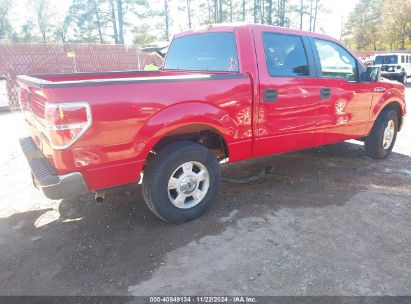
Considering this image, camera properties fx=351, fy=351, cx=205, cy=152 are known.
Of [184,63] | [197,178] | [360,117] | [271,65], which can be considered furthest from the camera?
[360,117]

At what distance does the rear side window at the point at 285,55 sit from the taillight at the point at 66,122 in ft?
6.59

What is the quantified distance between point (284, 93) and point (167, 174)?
1.59m

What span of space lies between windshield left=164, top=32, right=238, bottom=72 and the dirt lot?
151cm

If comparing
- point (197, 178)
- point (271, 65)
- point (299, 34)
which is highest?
point (299, 34)

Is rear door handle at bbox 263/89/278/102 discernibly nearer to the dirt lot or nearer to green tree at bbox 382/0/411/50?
the dirt lot

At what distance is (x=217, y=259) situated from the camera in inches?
114

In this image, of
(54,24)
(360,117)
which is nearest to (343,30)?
(54,24)

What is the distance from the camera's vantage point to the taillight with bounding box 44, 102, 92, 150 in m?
2.56

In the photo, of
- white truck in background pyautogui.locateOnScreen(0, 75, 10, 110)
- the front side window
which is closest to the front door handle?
the front side window

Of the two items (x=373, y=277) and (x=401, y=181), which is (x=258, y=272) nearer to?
(x=373, y=277)

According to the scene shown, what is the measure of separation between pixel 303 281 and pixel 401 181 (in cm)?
276

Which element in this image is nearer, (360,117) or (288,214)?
(288,214)

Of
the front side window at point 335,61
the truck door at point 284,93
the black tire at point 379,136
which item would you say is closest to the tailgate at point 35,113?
the truck door at point 284,93

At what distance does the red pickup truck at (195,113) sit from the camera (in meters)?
2.72
